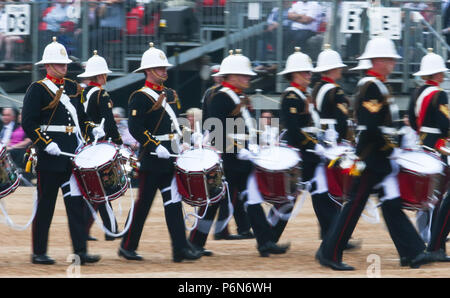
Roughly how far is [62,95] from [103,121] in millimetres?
1505

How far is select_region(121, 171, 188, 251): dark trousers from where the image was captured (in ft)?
31.9

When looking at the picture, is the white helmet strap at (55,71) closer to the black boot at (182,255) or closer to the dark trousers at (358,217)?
the black boot at (182,255)

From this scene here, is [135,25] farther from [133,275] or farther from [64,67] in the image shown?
[133,275]

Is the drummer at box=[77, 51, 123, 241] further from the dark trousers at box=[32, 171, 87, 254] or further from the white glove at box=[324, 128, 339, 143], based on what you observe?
the white glove at box=[324, 128, 339, 143]

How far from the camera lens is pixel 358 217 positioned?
29.5 feet

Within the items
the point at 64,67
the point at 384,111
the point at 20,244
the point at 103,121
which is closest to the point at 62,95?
the point at 64,67

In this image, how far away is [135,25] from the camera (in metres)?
17.6

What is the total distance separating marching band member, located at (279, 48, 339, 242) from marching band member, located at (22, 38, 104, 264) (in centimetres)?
212

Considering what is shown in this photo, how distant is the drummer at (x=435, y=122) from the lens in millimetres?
9719

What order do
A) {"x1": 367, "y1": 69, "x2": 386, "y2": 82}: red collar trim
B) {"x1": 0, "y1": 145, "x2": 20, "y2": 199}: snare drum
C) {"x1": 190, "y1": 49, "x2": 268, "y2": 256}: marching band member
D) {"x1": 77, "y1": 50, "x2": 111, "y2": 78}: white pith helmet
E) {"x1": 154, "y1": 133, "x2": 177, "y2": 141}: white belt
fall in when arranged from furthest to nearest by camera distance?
{"x1": 77, "y1": 50, "x2": 111, "y2": 78}: white pith helmet → {"x1": 190, "y1": 49, "x2": 268, "y2": 256}: marching band member → {"x1": 154, "y1": 133, "x2": 177, "y2": 141}: white belt → {"x1": 0, "y1": 145, "x2": 20, "y2": 199}: snare drum → {"x1": 367, "y1": 69, "x2": 386, "y2": 82}: red collar trim

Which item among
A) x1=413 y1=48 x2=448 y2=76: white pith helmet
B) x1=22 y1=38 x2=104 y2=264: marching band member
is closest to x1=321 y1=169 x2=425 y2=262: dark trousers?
x1=413 y1=48 x2=448 y2=76: white pith helmet

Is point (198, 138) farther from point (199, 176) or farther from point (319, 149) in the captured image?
point (319, 149)

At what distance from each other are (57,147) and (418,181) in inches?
128

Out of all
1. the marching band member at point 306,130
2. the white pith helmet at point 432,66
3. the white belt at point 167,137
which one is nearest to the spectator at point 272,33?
the marching band member at point 306,130
